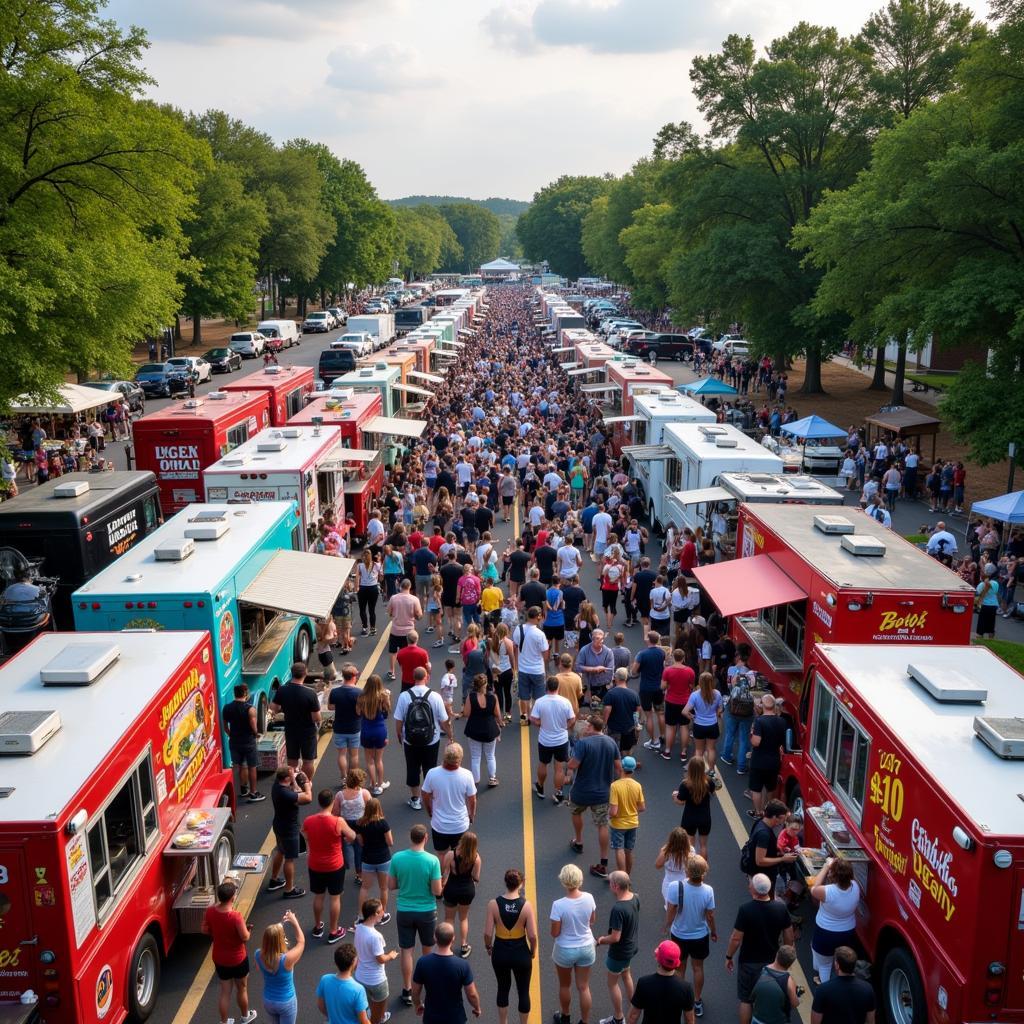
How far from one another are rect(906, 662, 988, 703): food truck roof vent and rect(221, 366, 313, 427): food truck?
1965 centimetres

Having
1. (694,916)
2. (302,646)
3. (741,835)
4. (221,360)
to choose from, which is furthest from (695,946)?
(221,360)

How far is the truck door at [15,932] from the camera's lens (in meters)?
6.40

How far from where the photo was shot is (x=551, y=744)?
11023 mm

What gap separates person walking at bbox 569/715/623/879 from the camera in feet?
32.0

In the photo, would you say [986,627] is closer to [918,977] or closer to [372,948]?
[918,977]

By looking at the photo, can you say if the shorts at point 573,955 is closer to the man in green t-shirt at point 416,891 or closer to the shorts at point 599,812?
the man in green t-shirt at point 416,891

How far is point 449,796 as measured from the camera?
9.09 meters

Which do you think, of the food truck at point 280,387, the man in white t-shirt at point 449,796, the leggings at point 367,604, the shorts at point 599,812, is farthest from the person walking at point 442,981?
the food truck at point 280,387

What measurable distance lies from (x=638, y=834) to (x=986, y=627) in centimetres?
933

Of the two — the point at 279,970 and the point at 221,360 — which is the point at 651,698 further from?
Answer: the point at 221,360

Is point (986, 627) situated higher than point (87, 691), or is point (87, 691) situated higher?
point (87, 691)

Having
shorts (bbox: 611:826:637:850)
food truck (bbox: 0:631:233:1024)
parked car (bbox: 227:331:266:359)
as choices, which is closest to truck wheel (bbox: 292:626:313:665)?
food truck (bbox: 0:631:233:1024)

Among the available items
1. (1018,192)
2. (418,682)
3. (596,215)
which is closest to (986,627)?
(418,682)

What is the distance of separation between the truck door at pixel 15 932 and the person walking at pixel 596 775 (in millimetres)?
4962
